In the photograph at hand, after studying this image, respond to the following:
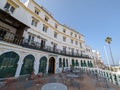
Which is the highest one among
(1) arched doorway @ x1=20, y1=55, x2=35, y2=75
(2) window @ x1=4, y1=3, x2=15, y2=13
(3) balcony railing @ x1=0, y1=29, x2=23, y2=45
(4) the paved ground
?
(2) window @ x1=4, y1=3, x2=15, y2=13

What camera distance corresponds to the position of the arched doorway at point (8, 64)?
7.20 m

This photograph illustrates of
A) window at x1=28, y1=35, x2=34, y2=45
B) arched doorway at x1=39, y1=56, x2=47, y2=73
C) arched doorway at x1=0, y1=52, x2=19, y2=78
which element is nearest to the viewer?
arched doorway at x1=0, y1=52, x2=19, y2=78

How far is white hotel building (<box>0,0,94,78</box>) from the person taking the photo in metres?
7.79

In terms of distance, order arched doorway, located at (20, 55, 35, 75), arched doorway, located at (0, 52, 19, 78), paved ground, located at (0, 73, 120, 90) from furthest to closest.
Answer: arched doorway, located at (20, 55, 35, 75)
arched doorway, located at (0, 52, 19, 78)
paved ground, located at (0, 73, 120, 90)

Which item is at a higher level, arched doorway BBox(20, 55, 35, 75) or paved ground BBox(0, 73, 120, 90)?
arched doorway BBox(20, 55, 35, 75)

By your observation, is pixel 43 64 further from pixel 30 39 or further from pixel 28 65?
pixel 30 39

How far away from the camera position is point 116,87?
16.6ft

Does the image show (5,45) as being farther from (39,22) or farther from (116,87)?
(116,87)

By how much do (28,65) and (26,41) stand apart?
3825 millimetres

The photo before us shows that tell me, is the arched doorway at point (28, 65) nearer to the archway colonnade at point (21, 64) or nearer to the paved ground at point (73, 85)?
the archway colonnade at point (21, 64)

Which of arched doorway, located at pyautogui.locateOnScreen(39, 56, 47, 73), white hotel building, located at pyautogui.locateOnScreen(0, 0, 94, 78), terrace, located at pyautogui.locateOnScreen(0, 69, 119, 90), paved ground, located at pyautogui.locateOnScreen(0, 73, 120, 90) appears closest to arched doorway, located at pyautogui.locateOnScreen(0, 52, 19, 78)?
white hotel building, located at pyautogui.locateOnScreen(0, 0, 94, 78)

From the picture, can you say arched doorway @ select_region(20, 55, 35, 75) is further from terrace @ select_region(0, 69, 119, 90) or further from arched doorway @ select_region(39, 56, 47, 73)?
arched doorway @ select_region(39, 56, 47, 73)

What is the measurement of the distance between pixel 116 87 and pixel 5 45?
10693 millimetres

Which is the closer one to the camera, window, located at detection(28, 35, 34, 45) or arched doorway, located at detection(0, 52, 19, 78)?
arched doorway, located at detection(0, 52, 19, 78)
